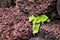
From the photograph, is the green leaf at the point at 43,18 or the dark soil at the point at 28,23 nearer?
the dark soil at the point at 28,23

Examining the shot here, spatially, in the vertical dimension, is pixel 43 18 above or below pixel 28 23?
above

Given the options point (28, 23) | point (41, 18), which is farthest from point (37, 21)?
point (28, 23)

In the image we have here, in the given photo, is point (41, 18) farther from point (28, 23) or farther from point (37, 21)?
point (28, 23)

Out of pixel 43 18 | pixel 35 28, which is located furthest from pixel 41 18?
pixel 35 28

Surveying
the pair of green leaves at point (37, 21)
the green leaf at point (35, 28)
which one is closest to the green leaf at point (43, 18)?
the pair of green leaves at point (37, 21)

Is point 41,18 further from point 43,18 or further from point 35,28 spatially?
point 35,28

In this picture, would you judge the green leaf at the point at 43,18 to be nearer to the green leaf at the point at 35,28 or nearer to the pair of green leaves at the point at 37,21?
the pair of green leaves at the point at 37,21

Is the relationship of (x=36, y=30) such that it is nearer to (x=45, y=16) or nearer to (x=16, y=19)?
(x=45, y=16)

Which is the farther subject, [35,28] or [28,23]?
[28,23]

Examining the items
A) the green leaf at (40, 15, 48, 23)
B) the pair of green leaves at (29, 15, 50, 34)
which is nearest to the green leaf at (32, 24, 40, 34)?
the pair of green leaves at (29, 15, 50, 34)

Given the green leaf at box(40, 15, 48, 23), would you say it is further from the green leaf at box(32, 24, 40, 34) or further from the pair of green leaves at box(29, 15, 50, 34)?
the green leaf at box(32, 24, 40, 34)
